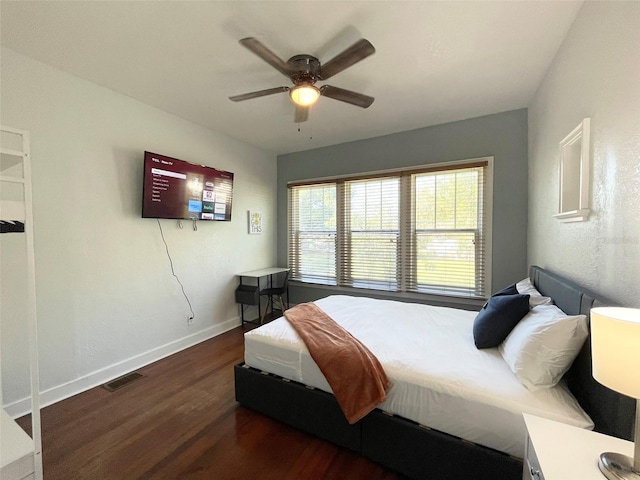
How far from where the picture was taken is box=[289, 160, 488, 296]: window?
10.7 feet

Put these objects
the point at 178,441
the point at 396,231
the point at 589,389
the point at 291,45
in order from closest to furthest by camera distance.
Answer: the point at 589,389, the point at 178,441, the point at 291,45, the point at 396,231

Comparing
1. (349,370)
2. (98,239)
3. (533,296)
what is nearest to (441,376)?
(349,370)

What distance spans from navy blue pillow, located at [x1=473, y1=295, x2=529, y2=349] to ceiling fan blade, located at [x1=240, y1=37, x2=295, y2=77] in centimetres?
217

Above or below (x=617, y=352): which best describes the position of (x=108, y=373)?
below

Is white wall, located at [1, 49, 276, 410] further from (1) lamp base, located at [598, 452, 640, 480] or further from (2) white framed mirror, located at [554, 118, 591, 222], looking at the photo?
(2) white framed mirror, located at [554, 118, 591, 222]

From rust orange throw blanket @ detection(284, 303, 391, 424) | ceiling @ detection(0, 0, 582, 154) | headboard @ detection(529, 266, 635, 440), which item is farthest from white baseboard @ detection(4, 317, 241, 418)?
headboard @ detection(529, 266, 635, 440)

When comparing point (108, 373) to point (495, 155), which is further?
point (495, 155)

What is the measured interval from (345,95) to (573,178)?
1699 millimetres

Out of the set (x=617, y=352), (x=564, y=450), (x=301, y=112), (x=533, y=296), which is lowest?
(x=564, y=450)

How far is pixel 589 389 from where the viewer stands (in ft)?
4.03

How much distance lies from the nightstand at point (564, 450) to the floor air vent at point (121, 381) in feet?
9.76

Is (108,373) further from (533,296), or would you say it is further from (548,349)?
(533,296)

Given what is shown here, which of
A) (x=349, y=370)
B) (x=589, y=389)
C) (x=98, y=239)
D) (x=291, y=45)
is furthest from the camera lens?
(x=98, y=239)

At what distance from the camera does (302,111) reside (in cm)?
229
